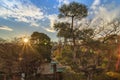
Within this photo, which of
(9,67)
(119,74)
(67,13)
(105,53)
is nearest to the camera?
(9,67)

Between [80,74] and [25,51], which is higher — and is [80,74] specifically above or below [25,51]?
below

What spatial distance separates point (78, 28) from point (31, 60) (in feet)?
42.3

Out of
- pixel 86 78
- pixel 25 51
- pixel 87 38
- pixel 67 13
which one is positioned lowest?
pixel 86 78

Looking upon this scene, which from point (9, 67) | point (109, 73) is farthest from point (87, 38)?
point (9, 67)

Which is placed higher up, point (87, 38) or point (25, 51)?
point (87, 38)

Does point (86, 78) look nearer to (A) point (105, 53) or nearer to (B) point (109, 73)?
(B) point (109, 73)

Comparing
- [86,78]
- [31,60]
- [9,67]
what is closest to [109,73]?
[86,78]

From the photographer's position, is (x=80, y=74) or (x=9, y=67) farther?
(x=80, y=74)

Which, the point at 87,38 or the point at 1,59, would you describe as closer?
the point at 1,59

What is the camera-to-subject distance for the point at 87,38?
27.4 meters

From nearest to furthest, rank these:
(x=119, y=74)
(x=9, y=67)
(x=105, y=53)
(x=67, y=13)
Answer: (x=9, y=67)
(x=119, y=74)
(x=105, y=53)
(x=67, y=13)

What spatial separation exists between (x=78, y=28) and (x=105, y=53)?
208 inches

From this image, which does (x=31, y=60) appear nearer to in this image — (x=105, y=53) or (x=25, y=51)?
(x=25, y=51)

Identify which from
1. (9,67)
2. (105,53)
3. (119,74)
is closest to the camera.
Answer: (9,67)
